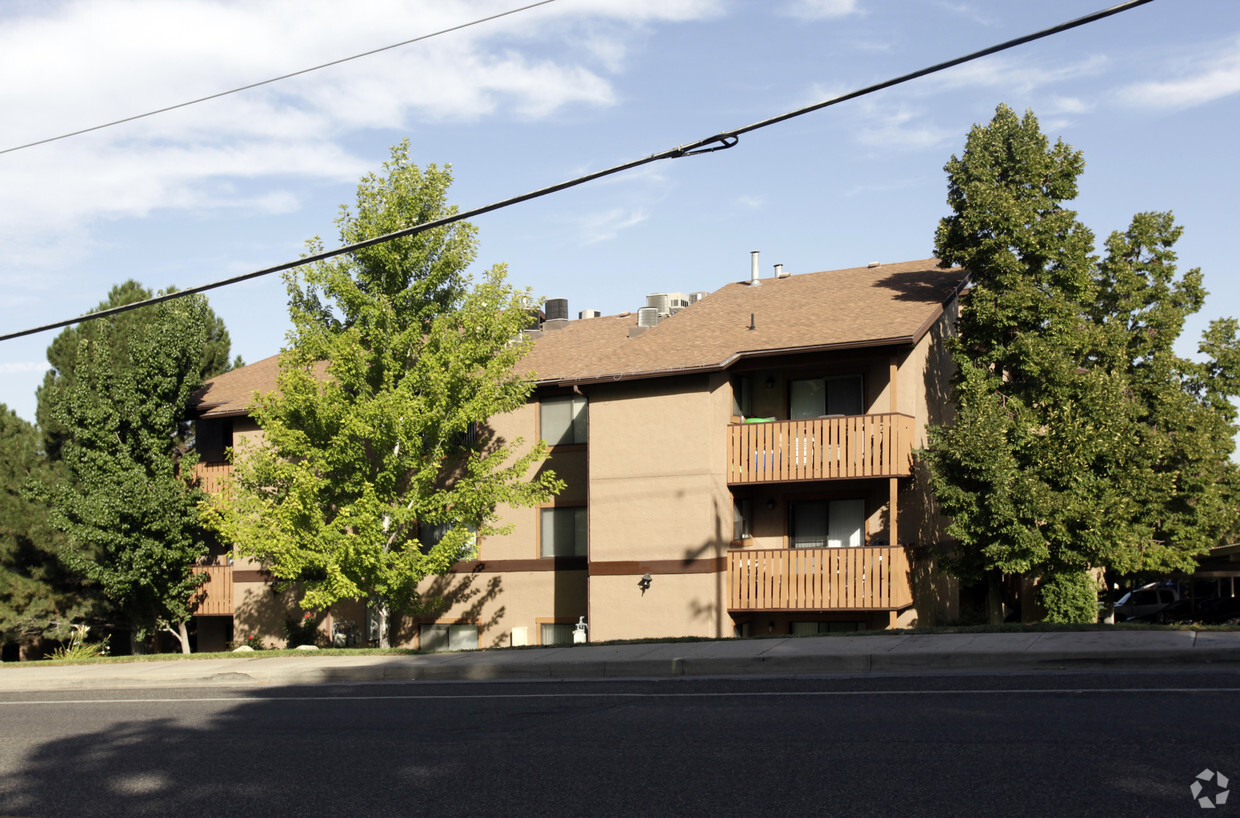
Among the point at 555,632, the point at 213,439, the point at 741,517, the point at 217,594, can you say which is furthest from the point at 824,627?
the point at 213,439

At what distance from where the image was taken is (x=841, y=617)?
2386cm

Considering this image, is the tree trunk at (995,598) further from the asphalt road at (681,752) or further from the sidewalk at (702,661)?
the asphalt road at (681,752)

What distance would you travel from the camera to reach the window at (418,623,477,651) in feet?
88.1

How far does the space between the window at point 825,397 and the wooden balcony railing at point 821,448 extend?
99cm

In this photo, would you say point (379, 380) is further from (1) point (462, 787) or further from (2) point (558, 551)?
(1) point (462, 787)

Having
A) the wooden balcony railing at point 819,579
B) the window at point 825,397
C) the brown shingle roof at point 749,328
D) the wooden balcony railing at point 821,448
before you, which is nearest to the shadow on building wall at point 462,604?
the brown shingle roof at point 749,328

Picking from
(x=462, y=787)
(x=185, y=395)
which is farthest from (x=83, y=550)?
(x=462, y=787)

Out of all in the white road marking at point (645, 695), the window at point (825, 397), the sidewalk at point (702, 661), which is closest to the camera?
the white road marking at point (645, 695)

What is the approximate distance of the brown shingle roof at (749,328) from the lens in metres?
23.4

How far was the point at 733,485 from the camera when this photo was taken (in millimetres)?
24344

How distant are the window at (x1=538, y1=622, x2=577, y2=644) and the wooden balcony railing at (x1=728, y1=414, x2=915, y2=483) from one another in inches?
Answer: 213

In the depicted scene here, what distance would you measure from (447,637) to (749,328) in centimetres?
1040

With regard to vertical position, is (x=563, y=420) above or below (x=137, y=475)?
above

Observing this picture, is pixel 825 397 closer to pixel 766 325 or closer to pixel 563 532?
pixel 766 325
